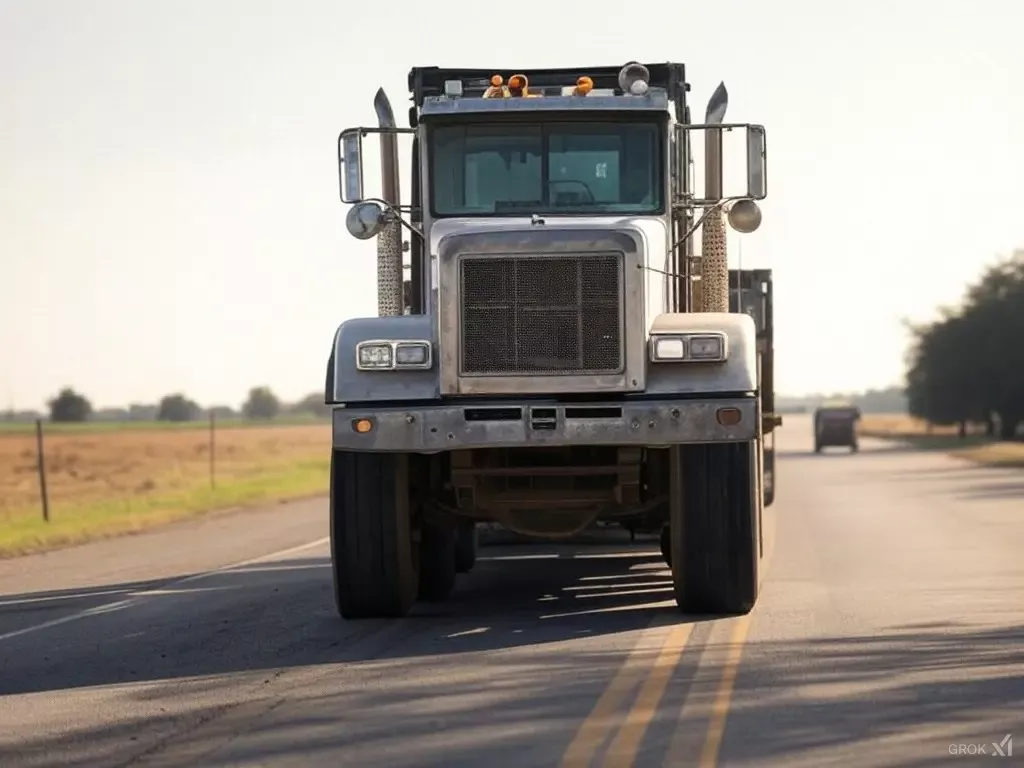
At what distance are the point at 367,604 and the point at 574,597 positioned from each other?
2489 mm

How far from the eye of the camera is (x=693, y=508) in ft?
43.0

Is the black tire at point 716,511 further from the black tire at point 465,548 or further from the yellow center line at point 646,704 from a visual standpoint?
the black tire at point 465,548

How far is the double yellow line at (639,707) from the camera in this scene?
8.13 m

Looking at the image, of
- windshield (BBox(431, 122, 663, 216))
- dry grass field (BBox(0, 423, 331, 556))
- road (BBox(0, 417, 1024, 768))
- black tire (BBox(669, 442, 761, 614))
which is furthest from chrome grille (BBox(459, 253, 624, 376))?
dry grass field (BBox(0, 423, 331, 556))

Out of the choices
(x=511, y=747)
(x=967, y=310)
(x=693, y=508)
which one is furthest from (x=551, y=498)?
(x=967, y=310)

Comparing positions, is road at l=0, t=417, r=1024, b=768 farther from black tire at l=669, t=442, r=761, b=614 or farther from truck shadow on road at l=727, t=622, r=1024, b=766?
black tire at l=669, t=442, r=761, b=614

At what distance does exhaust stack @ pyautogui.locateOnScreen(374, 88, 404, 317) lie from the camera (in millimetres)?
14203

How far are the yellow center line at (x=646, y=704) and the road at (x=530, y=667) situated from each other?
0.08 feet

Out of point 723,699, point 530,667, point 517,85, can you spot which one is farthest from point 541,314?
point 723,699

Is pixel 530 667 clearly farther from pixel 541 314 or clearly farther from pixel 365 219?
pixel 365 219

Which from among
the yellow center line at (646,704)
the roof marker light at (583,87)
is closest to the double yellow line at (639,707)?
the yellow center line at (646,704)

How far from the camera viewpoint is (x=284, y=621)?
14.0 metres

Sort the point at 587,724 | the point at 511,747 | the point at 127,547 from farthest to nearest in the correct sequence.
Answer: the point at 127,547 < the point at 587,724 < the point at 511,747

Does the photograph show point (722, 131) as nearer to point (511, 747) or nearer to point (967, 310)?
point (511, 747)
